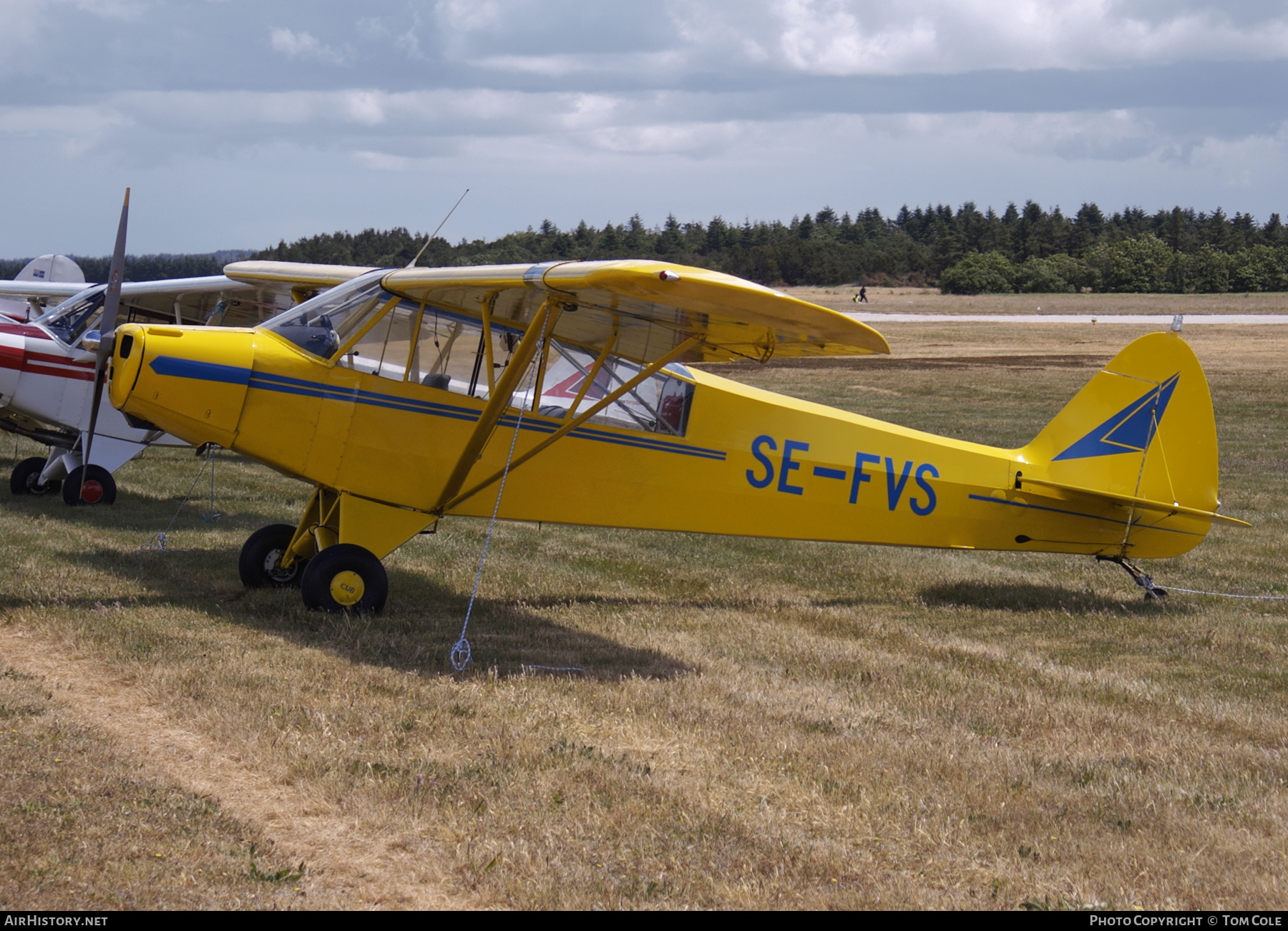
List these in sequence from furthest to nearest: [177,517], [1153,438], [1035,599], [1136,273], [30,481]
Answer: [1136,273], [30,481], [177,517], [1035,599], [1153,438]

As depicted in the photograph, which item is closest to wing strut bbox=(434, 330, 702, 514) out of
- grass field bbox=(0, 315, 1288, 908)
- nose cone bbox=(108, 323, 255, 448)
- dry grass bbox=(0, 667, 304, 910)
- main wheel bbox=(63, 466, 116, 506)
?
grass field bbox=(0, 315, 1288, 908)

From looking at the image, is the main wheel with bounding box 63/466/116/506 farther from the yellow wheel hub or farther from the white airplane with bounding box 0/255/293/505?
the yellow wheel hub

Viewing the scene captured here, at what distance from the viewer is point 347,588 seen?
26.7ft

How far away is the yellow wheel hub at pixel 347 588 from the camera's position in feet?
26.6

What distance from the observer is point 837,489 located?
9.64 m

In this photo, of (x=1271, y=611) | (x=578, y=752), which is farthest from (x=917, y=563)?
(x=578, y=752)

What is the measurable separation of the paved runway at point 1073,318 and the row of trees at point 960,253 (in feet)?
66.4

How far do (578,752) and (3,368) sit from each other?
408 inches


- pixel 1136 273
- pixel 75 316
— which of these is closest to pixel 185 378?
pixel 75 316

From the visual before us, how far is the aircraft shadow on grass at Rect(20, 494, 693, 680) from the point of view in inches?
288

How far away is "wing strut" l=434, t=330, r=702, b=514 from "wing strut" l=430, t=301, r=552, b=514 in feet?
0.38

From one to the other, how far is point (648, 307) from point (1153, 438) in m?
4.88

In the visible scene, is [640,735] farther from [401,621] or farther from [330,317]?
[330,317]

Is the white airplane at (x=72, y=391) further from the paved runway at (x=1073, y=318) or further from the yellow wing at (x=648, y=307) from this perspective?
the paved runway at (x=1073, y=318)
